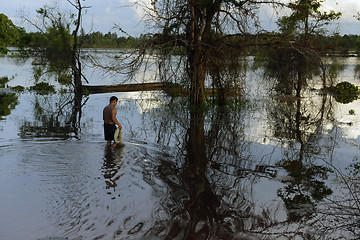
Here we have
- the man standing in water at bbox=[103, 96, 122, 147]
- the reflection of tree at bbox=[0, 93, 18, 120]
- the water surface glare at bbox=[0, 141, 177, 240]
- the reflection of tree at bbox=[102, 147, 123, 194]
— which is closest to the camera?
the water surface glare at bbox=[0, 141, 177, 240]

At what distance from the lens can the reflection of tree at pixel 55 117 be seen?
1275 cm

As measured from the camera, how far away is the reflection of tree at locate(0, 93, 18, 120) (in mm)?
17253

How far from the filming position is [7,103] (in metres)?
20.4

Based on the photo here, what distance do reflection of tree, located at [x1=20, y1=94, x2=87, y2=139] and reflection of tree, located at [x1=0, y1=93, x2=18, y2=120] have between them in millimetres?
1133

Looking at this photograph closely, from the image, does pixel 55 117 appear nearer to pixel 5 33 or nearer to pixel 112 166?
pixel 112 166

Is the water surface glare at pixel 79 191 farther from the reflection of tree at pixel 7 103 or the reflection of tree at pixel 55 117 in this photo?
the reflection of tree at pixel 7 103

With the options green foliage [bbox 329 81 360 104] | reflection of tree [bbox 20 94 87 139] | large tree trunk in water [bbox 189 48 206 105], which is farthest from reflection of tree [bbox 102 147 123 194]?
green foliage [bbox 329 81 360 104]

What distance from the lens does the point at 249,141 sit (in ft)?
39.1

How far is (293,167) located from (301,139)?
3.45 metres

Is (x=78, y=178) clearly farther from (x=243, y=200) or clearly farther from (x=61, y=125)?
(x=61, y=125)

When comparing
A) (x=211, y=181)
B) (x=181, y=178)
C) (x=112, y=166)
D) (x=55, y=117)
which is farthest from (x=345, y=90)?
(x=112, y=166)

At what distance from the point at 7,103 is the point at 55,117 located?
5.63 metres

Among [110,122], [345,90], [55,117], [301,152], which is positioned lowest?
[301,152]

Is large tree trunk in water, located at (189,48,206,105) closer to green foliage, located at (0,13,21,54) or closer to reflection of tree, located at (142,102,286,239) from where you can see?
reflection of tree, located at (142,102,286,239)
